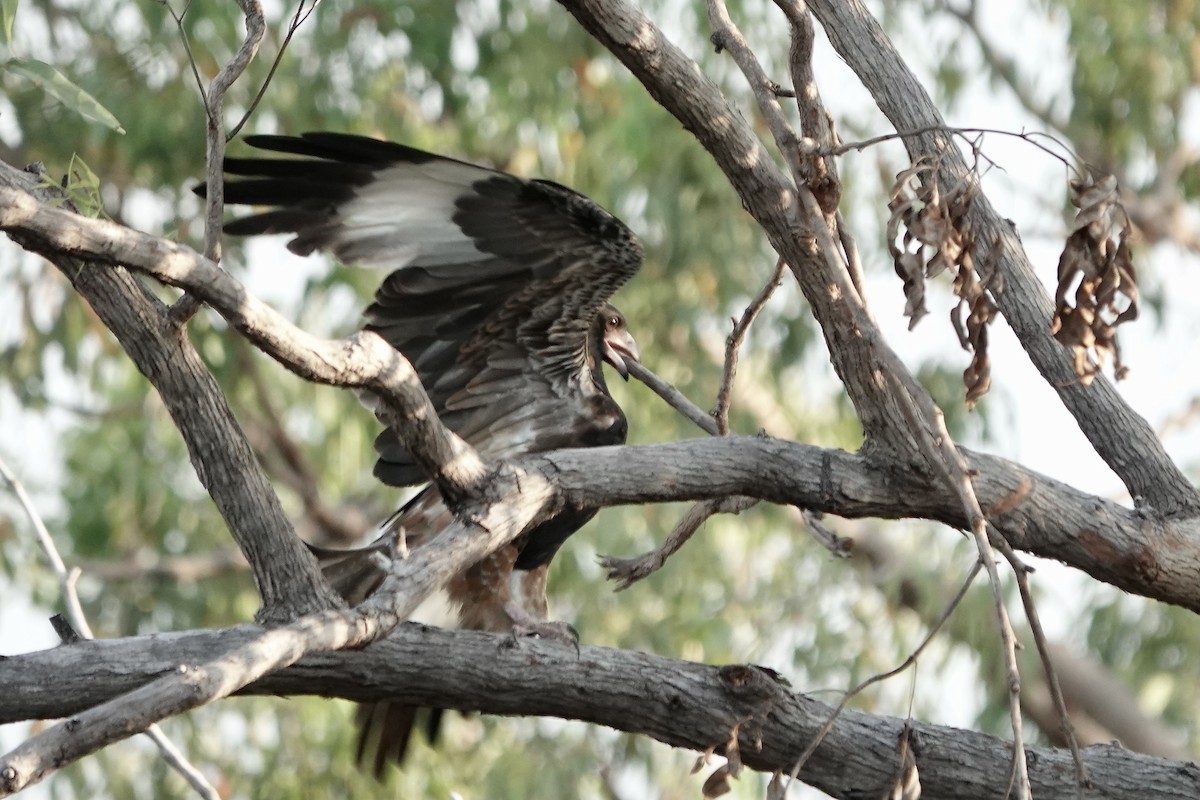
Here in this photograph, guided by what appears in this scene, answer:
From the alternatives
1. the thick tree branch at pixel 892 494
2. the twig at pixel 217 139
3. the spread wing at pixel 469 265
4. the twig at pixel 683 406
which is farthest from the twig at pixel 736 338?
the twig at pixel 217 139

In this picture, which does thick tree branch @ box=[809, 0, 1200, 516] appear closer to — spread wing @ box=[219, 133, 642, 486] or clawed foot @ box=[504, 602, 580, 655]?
spread wing @ box=[219, 133, 642, 486]

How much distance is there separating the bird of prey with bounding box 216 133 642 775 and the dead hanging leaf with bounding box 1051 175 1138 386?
179 centimetres

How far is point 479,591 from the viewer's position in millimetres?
4574

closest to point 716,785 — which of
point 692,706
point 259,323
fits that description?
point 692,706

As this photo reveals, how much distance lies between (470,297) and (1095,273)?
2.22 m

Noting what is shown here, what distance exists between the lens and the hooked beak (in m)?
4.98

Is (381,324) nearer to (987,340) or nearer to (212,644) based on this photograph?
(212,644)

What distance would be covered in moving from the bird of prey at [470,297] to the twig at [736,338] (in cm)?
44

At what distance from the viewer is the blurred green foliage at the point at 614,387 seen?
7.22m

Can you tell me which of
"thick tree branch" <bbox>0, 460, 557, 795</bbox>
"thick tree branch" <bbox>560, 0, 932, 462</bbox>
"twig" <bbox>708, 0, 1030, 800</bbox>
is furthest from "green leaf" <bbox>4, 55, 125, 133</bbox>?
"twig" <bbox>708, 0, 1030, 800</bbox>

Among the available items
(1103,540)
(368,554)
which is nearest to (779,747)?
(1103,540)

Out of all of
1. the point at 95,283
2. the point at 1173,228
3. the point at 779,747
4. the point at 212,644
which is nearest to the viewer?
the point at 95,283

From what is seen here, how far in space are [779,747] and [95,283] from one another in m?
1.71

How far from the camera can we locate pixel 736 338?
3756 millimetres
